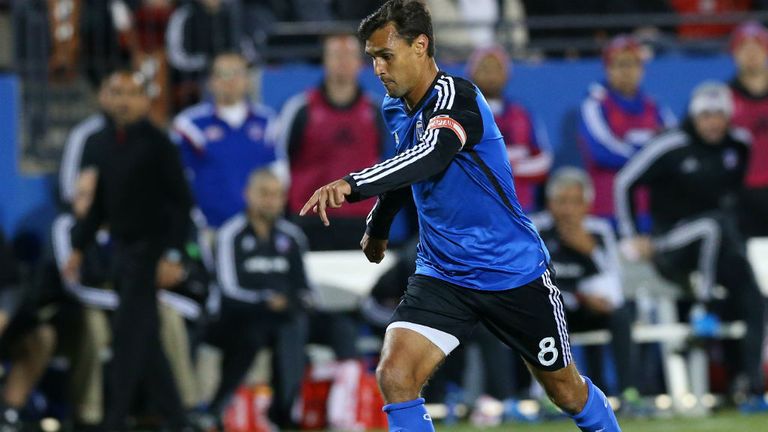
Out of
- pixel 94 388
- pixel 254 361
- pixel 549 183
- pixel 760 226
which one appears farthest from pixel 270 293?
pixel 760 226

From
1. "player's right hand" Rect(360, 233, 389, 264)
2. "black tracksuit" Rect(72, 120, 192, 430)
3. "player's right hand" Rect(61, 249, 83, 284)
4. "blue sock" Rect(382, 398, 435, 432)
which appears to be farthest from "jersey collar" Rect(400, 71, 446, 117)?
"player's right hand" Rect(61, 249, 83, 284)

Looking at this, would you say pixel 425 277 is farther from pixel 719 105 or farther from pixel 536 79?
pixel 536 79

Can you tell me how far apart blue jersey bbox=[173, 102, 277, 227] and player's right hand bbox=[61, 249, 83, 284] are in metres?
1.24

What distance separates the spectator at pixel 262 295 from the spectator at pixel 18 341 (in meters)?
1.10

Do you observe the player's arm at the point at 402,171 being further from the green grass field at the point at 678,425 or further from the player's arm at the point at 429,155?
the green grass field at the point at 678,425

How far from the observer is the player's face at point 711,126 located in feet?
37.8

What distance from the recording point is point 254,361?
10.6 meters

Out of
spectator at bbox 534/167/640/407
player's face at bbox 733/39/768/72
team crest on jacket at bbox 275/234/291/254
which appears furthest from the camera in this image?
player's face at bbox 733/39/768/72

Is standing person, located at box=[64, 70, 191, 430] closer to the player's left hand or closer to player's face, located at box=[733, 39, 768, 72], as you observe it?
the player's left hand

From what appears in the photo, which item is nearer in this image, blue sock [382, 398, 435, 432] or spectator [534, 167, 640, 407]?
blue sock [382, 398, 435, 432]

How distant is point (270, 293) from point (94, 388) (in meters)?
1.34

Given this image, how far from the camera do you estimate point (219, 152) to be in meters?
11.3

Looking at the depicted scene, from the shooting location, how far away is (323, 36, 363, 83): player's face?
11.3 meters

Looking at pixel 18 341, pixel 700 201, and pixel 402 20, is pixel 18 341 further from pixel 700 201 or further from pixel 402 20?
pixel 402 20
